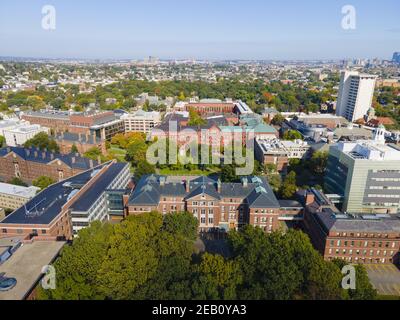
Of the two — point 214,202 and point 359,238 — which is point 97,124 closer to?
point 214,202

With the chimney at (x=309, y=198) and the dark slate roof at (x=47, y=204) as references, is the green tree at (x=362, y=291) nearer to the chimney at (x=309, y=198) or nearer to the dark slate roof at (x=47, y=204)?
the chimney at (x=309, y=198)

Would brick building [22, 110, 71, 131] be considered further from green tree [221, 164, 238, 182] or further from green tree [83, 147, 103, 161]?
green tree [221, 164, 238, 182]

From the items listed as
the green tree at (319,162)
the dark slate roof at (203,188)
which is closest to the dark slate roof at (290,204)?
the dark slate roof at (203,188)

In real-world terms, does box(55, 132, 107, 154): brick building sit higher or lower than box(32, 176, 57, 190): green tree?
higher

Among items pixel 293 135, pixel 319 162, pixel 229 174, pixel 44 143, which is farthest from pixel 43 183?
pixel 293 135

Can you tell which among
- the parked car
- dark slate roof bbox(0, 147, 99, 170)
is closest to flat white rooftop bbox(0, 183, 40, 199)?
dark slate roof bbox(0, 147, 99, 170)
